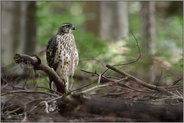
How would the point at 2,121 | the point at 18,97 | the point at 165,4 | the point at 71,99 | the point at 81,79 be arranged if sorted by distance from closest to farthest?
the point at 71,99, the point at 2,121, the point at 18,97, the point at 81,79, the point at 165,4

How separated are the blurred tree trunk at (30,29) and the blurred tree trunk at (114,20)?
3544mm

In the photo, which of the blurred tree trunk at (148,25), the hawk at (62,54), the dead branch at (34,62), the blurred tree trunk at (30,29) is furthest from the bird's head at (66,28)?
the blurred tree trunk at (148,25)

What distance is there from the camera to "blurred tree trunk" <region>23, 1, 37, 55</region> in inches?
397

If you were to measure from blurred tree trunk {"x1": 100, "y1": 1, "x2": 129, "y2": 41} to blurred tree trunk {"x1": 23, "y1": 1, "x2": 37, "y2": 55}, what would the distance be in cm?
354

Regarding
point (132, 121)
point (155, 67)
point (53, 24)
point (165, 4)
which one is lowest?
point (132, 121)

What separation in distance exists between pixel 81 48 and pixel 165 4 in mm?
11466

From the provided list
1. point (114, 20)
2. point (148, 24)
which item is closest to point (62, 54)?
point (148, 24)

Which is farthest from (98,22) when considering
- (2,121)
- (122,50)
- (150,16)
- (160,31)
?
(2,121)

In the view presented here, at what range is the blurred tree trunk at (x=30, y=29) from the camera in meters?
10.1

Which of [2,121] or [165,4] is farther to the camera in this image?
[165,4]

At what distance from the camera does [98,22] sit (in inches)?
715

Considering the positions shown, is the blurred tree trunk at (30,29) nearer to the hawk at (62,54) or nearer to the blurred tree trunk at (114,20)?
the blurred tree trunk at (114,20)

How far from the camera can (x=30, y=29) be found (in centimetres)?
→ 1015

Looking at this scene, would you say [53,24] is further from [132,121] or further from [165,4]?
[165,4]
